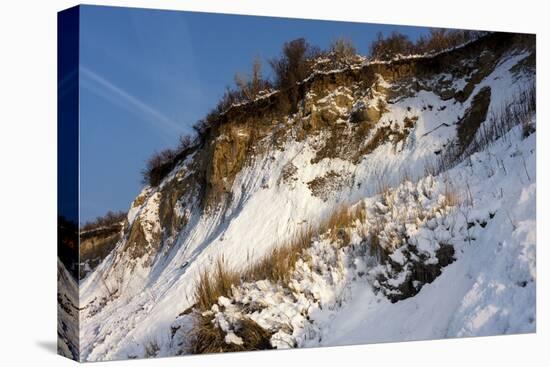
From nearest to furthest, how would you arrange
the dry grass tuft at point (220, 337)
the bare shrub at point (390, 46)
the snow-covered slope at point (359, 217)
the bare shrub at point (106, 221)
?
the bare shrub at point (106, 221) < the dry grass tuft at point (220, 337) < the snow-covered slope at point (359, 217) < the bare shrub at point (390, 46)

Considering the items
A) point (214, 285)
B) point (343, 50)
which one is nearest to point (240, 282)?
point (214, 285)

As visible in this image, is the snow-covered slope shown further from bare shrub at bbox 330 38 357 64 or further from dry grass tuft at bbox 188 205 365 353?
bare shrub at bbox 330 38 357 64

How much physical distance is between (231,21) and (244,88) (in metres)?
0.69

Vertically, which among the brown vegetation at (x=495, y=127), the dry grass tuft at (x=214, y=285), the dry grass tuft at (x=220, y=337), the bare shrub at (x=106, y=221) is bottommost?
the dry grass tuft at (x=220, y=337)

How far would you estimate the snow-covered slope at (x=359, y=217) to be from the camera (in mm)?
10117

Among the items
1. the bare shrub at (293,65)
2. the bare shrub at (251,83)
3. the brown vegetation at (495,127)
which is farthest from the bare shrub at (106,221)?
the brown vegetation at (495,127)

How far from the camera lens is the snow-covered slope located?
1012 cm

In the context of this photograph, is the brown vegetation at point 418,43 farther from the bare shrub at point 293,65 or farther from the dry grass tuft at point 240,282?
the dry grass tuft at point 240,282

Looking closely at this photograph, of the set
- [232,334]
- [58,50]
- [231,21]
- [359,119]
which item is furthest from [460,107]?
[58,50]

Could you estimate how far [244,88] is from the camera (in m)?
10.4

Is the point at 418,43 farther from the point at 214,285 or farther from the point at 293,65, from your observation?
the point at 214,285

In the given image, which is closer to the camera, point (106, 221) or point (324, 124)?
point (106, 221)

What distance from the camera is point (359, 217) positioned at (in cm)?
1077

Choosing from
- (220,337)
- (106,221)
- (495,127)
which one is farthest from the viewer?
(495,127)
